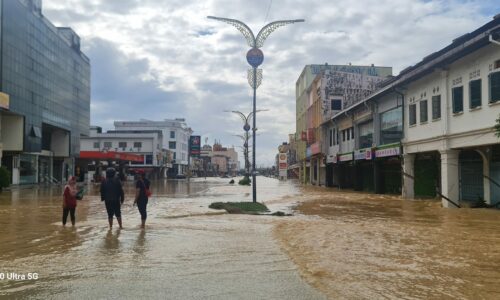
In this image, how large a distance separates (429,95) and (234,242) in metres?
18.4

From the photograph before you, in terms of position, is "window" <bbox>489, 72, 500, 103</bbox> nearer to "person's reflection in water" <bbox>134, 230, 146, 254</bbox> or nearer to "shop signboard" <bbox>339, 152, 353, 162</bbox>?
"person's reflection in water" <bbox>134, 230, 146, 254</bbox>

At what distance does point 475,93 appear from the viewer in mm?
21375

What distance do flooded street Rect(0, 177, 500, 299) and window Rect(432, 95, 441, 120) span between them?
9768 millimetres

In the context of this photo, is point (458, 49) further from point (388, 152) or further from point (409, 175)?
point (388, 152)

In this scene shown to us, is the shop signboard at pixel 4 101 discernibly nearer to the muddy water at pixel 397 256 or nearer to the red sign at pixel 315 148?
the red sign at pixel 315 148

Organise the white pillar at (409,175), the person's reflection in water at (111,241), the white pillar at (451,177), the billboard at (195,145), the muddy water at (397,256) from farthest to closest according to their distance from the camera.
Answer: the billboard at (195,145), the white pillar at (409,175), the white pillar at (451,177), the person's reflection in water at (111,241), the muddy water at (397,256)

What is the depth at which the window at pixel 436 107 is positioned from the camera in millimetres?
25031

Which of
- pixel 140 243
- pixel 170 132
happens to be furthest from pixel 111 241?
pixel 170 132

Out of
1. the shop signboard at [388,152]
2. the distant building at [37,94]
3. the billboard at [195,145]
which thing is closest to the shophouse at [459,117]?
the shop signboard at [388,152]

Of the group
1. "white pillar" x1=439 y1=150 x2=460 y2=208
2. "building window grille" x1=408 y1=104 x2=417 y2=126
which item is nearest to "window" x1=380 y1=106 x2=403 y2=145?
"building window grille" x1=408 y1=104 x2=417 y2=126

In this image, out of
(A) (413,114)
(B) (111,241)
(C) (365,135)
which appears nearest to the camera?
(B) (111,241)

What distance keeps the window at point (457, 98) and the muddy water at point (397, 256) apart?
6.28m

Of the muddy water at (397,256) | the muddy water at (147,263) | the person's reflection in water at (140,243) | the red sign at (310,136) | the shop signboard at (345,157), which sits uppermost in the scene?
the red sign at (310,136)

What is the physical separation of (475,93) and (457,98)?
1583mm
